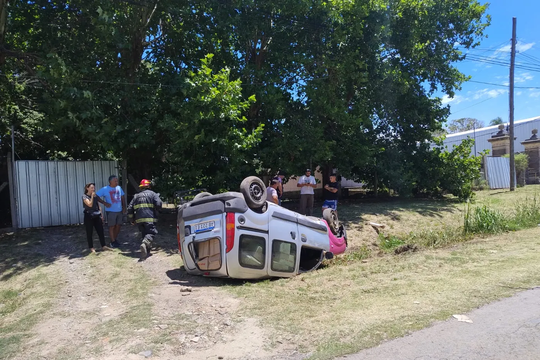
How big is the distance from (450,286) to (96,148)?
379 inches

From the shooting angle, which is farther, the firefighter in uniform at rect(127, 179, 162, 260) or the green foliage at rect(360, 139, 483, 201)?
the green foliage at rect(360, 139, 483, 201)

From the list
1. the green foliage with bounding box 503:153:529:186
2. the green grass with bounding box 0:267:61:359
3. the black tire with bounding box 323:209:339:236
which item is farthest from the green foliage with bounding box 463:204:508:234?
the green foliage with bounding box 503:153:529:186

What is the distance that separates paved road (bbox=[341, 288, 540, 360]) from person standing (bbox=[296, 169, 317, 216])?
7.17 metres

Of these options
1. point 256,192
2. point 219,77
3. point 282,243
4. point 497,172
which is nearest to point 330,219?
point 282,243

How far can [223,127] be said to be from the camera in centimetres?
956

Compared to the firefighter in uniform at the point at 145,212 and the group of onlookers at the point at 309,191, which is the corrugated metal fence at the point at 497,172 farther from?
the firefighter in uniform at the point at 145,212

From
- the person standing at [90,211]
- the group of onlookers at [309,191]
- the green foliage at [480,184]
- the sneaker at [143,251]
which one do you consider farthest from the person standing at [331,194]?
the green foliage at [480,184]

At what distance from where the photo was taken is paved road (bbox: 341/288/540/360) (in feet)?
11.2

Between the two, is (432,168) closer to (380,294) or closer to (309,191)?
(309,191)

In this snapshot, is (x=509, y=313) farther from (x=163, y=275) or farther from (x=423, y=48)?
(x=423, y=48)

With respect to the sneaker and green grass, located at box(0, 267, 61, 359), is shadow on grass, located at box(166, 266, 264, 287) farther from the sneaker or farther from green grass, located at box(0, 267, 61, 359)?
green grass, located at box(0, 267, 61, 359)

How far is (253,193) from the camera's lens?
6.05 m

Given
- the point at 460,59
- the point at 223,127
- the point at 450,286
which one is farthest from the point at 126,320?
the point at 460,59

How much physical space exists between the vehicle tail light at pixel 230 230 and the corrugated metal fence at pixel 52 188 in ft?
19.7
